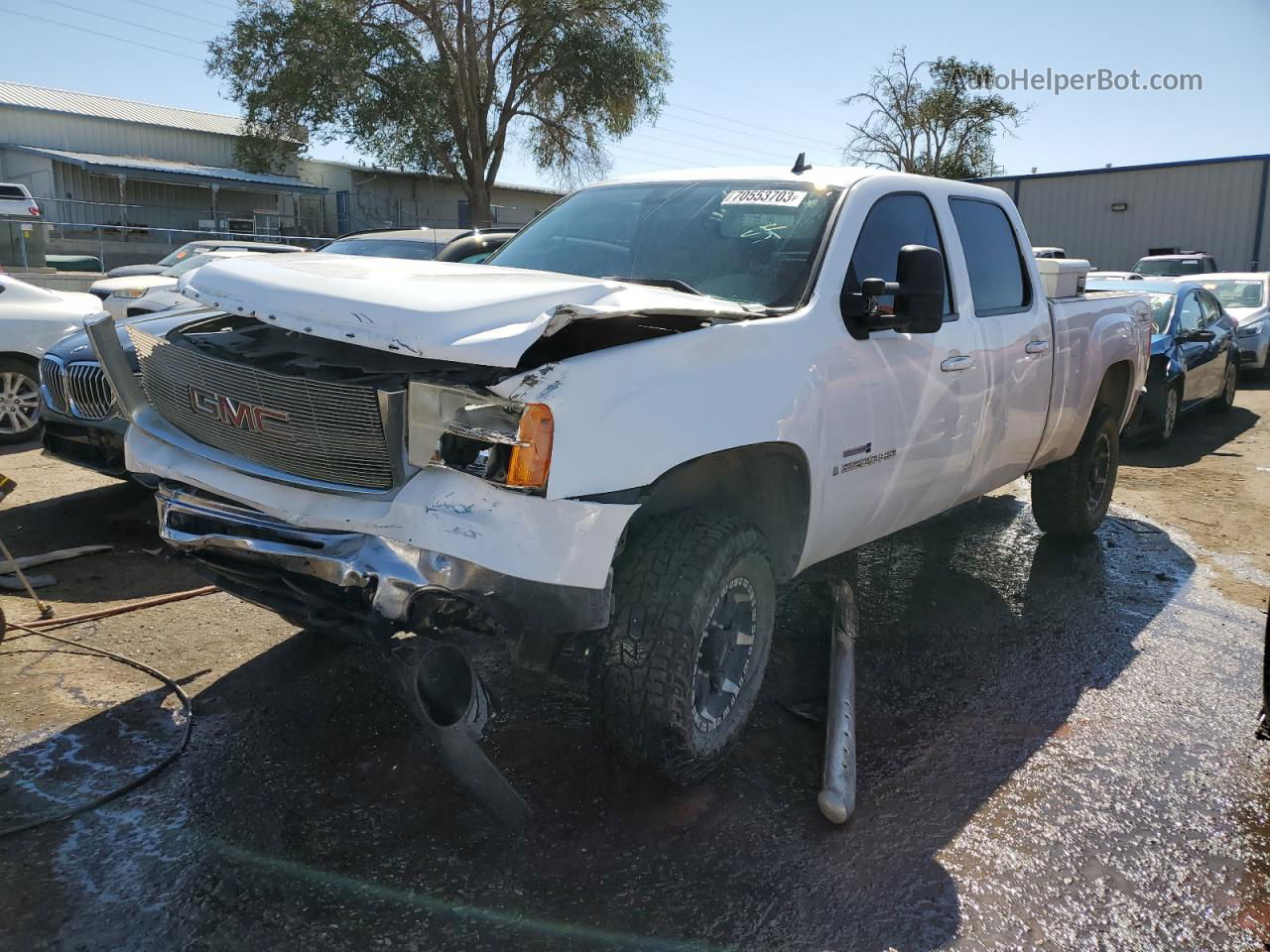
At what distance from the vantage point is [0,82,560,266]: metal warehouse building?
112 ft

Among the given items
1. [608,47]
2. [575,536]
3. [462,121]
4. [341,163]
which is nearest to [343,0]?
[462,121]

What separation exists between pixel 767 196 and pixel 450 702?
2396mm

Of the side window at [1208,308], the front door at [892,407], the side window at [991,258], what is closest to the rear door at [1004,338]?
the side window at [991,258]

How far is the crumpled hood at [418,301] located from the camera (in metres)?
2.64

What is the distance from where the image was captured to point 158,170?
34.7 m

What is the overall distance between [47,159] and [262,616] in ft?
124

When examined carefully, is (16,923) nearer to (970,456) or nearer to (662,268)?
(662,268)

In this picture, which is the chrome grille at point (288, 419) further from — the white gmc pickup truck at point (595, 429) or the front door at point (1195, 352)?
the front door at point (1195, 352)

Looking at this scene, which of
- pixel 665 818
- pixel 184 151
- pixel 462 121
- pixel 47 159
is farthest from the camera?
pixel 184 151

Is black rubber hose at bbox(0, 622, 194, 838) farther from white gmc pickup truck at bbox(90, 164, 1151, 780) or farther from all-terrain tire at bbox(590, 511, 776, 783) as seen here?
all-terrain tire at bbox(590, 511, 776, 783)

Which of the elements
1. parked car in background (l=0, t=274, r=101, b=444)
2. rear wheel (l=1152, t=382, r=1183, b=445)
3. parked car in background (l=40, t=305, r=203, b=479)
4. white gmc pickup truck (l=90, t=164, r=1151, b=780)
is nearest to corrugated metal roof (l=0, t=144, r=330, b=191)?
parked car in background (l=0, t=274, r=101, b=444)

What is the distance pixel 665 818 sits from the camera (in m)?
3.12

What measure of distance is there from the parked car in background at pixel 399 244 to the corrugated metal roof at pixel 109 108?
112 ft

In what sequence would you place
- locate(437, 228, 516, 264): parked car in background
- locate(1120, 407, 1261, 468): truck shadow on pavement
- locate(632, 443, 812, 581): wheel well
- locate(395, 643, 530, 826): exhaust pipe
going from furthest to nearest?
locate(1120, 407, 1261, 468): truck shadow on pavement < locate(437, 228, 516, 264): parked car in background < locate(632, 443, 812, 581): wheel well < locate(395, 643, 530, 826): exhaust pipe
